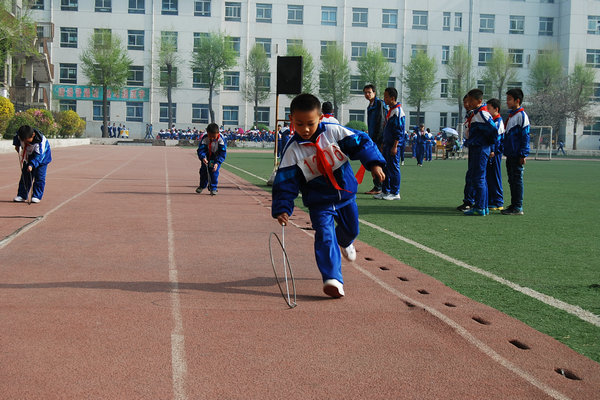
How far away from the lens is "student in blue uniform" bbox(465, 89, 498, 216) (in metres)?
10.8

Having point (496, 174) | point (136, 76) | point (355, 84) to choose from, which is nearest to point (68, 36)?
point (136, 76)

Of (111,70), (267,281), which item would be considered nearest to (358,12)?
(111,70)

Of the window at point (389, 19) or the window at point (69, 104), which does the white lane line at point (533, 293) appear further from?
the window at point (389, 19)

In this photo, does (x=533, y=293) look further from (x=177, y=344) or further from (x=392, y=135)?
(x=392, y=135)

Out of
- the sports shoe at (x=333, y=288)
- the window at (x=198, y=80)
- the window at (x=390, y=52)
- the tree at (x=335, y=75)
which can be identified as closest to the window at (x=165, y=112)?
the window at (x=198, y=80)

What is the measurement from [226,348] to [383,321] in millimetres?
1195

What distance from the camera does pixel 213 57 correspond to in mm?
66188

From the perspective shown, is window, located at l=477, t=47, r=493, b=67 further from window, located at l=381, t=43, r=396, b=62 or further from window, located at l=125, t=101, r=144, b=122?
window, located at l=125, t=101, r=144, b=122

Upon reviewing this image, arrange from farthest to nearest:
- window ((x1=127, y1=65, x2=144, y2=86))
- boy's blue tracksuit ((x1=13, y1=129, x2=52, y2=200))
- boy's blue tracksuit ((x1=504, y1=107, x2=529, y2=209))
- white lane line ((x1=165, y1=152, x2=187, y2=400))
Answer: window ((x1=127, y1=65, x2=144, y2=86)) < boy's blue tracksuit ((x1=13, y1=129, x2=52, y2=200)) < boy's blue tracksuit ((x1=504, y1=107, x2=529, y2=209)) < white lane line ((x1=165, y1=152, x2=187, y2=400))

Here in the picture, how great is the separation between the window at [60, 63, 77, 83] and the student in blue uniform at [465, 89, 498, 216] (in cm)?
6272

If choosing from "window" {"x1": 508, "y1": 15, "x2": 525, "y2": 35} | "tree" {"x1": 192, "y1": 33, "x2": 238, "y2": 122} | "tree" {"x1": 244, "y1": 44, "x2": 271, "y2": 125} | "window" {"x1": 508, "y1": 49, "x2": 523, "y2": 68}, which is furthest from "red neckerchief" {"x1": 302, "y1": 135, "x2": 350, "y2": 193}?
"window" {"x1": 508, "y1": 15, "x2": 525, "y2": 35}

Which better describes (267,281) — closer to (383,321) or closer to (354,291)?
(354,291)

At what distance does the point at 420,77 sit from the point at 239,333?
218 ft

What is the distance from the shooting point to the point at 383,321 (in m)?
4.74
